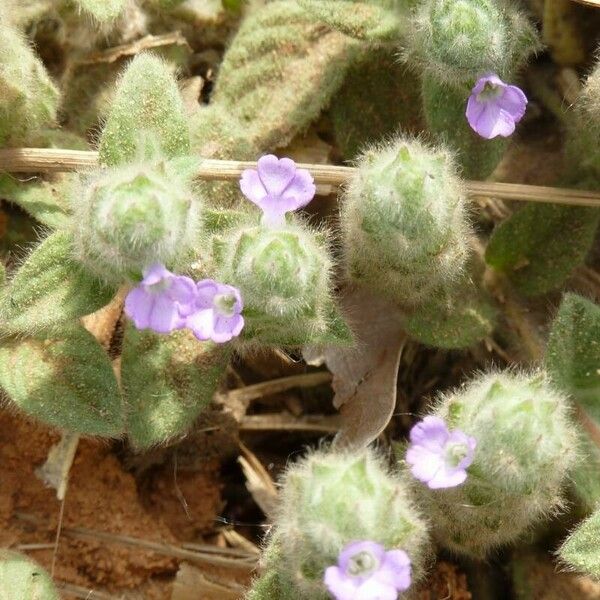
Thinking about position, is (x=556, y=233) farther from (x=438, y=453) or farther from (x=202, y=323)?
(x=202, y=323)

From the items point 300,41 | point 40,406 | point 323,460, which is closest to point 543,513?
point 323,460

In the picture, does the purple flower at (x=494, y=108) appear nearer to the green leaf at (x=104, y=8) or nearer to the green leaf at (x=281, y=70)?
the green leaf at (x=281, y=70)

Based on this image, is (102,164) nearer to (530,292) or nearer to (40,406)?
(40,406)

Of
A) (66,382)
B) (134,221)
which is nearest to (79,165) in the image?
(66,382)

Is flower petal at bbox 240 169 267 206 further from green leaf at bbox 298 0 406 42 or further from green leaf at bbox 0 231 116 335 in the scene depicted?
green leaf at bbox 298 0 406 42

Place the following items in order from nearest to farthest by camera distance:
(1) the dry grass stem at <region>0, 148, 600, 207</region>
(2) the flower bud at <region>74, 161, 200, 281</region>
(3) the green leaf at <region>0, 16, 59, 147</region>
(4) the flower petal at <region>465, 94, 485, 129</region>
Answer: (2) the flower bud at <region>74, 161, 200, 281</region> → (4) the flower petal at <region>465, 94, 485, 129</region> → (3) the green leaf at <region>0, 16, 59, 147</region> → (1) the dry grass stem at <region>0, 148, 600, 207</region>

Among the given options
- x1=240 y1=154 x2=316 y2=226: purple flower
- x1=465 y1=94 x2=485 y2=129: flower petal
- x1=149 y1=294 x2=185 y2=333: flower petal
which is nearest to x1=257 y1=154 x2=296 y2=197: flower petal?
x1=240 y1=154 x2=316 y2=226: purple flower
